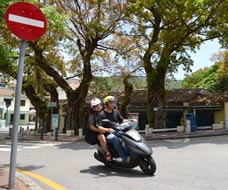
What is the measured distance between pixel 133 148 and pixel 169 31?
42.2 feet

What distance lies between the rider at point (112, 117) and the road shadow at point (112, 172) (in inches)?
13.7

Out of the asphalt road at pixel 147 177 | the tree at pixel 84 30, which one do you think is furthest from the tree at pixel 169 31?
the asphalt road at pixel 147 177

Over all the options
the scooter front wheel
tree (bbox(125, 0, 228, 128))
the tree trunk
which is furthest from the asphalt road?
the tree trunk

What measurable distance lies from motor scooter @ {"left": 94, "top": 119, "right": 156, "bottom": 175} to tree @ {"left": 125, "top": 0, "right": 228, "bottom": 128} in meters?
10.3

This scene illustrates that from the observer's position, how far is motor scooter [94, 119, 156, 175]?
635 cm

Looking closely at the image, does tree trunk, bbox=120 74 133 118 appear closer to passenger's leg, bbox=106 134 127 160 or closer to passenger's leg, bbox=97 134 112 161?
passenger's leg, bbox=97 134 112 161

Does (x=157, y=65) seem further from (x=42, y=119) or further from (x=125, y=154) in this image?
(x=125, y=154)

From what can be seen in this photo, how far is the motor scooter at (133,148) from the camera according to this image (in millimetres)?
6352

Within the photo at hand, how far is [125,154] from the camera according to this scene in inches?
264

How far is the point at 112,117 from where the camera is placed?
718 cm

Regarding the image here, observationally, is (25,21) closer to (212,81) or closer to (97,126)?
(97,126)

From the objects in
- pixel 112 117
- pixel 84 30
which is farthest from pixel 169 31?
pixel 112 117

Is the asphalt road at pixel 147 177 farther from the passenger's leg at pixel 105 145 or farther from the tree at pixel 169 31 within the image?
the tree at pixel 169 31

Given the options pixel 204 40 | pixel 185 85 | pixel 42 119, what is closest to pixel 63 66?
pixel 42 119
